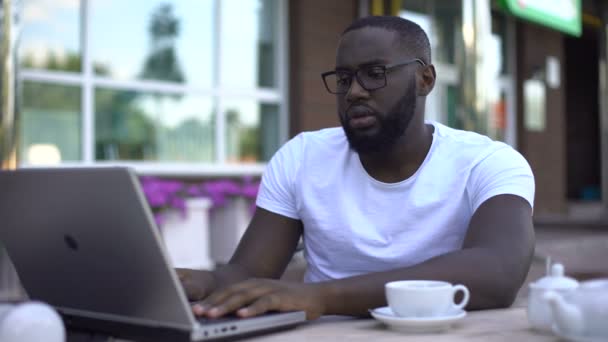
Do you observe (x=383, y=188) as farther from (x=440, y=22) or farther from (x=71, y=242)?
(x=440, y=22)

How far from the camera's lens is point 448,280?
1.49 metres

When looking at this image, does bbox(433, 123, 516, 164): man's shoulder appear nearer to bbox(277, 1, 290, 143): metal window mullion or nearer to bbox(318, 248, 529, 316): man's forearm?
bbox(318, 248, 529, 316): man's forearm

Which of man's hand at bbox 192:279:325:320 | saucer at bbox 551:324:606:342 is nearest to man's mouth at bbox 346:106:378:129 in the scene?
man's hand at bbox 192:279:325:320

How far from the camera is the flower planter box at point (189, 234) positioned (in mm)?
5129

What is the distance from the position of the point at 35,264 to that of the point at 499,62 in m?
9.00

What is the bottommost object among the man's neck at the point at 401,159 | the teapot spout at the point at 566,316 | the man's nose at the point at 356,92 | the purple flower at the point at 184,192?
the purple flower at the point at 184,192

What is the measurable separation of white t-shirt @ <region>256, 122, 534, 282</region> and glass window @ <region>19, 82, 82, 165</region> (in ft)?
12.0

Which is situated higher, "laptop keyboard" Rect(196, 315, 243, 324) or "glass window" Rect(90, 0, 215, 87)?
"glass window" Rect(90, 0, 215, 87)

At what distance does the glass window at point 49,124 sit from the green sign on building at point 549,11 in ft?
10.4

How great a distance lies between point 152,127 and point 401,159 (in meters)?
4.28

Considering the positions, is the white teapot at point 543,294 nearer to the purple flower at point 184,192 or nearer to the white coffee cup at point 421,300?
the white coffee cup at point 421,300

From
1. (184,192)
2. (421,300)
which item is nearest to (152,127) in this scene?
(184,192)

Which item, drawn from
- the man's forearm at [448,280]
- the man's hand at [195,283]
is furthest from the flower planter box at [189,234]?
the man's forearm at [448,280]

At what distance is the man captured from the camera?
1.71 meters
